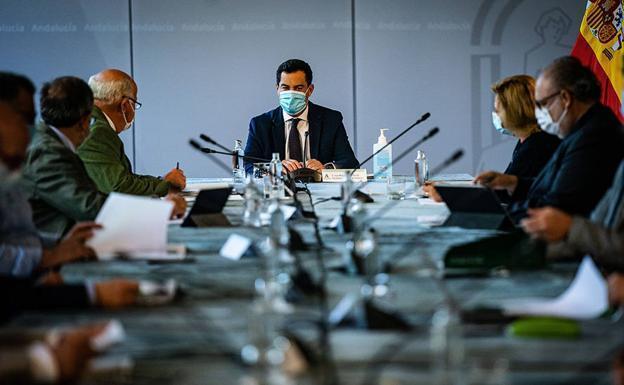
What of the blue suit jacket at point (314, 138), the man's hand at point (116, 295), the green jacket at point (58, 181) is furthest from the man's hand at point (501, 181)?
the man's hand at point (116, 295)

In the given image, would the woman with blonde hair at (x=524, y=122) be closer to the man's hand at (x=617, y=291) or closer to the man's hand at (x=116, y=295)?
the man's hand at (x=617, y=291)

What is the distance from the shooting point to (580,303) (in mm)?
1859

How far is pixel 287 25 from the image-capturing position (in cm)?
759

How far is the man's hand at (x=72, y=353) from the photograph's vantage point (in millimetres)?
1440

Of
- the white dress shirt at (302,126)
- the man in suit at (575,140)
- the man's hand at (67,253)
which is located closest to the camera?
the man's hand at (67,253)

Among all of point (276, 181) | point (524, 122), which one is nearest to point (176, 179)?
point (276, 181)

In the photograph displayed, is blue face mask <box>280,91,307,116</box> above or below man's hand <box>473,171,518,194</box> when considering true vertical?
above

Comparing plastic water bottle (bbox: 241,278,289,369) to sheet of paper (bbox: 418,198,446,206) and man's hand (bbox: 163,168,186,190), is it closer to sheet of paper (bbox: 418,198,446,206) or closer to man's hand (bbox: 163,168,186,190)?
sheet of paper (bbox: 418,198,446,206)

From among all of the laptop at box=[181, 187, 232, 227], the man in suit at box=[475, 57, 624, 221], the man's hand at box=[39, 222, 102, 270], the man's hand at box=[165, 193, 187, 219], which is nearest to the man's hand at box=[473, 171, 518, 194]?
the man in suit at box=[475, 57, 624, 221]

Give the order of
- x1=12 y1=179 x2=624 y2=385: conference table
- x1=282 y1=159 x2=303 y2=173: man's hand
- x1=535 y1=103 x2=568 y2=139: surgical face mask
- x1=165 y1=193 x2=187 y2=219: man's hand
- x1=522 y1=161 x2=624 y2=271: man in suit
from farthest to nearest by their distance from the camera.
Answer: x1=282 y1=159 x2=303 y2=173: man's hand → x1=165 y1=193 x2=187 y2=219: man's hand → x1=535 y1=103 x2=568 y2=139: surgical face mask → x1=522 y1=161 x2=624 y2=271: man in suit → x1=12 y1=179 x2=624 y2=385: conference table

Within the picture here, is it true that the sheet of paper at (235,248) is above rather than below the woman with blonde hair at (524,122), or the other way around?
below

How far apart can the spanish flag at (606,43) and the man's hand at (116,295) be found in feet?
18.2

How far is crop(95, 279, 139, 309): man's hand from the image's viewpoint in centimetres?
200

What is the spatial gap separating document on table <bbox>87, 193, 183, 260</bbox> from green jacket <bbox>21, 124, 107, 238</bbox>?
60 cm
